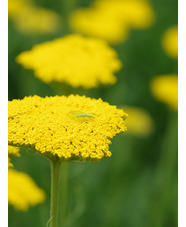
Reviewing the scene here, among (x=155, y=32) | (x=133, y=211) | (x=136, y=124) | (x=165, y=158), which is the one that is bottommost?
(x=133, y=211)

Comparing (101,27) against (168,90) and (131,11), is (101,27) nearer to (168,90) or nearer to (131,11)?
(131,11)

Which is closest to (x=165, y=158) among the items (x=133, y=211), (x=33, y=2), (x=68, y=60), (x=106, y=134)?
(x=133, y=211)

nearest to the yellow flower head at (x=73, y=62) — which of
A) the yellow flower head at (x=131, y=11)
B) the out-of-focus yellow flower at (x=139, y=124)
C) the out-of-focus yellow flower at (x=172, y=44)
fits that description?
the out-of-focus yellow flower at (x=172, y=44)

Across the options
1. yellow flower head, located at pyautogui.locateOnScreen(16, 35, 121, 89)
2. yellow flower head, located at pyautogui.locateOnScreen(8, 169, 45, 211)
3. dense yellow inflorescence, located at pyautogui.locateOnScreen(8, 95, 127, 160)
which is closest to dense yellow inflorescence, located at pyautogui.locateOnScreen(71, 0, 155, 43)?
yellow flower head, located at pyautogui.locateOnScreen(16, 35, 121, 89)

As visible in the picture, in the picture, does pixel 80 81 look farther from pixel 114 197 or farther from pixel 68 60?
pixel 114 197

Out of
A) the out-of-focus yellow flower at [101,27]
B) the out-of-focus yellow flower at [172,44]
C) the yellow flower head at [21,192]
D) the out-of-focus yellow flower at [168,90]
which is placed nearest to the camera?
the yellow flower head at [21,192]

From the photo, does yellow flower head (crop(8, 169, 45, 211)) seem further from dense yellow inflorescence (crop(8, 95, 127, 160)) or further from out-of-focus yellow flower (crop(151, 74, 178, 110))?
out-of-focus yellow flower (crop(151, 74, 178, 110))

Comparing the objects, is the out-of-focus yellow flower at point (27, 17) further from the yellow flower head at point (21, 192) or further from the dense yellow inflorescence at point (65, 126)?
the dense yellow inflorescence at point (65, 126)
